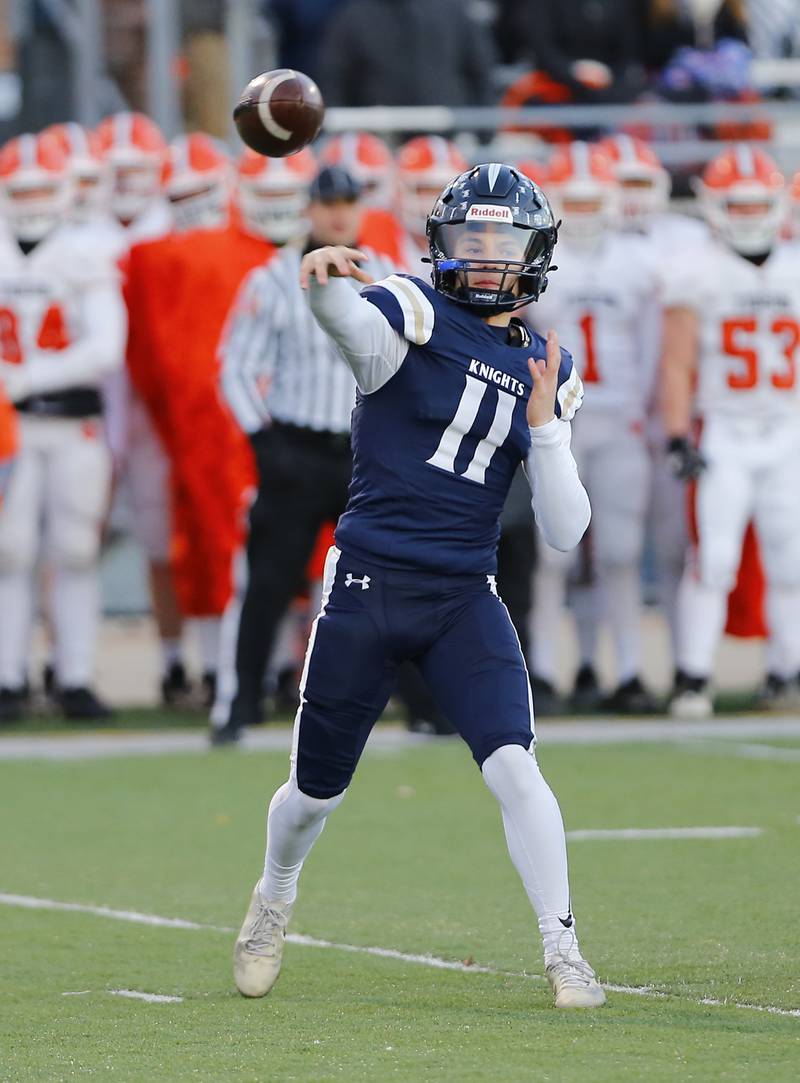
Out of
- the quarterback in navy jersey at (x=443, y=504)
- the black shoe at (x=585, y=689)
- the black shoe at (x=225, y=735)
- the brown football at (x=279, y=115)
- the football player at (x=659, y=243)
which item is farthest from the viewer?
the black shoe at (x=585, y=689)

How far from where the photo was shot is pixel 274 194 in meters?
10.4

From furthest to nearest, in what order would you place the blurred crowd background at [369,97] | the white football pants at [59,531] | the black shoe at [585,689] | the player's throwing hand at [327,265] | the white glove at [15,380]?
the black shoe at [585,689], the blurred crowd background at [369,97], the white football pants at [59,531], the white glove at [15,380], the player's throwing hand at [327,265]

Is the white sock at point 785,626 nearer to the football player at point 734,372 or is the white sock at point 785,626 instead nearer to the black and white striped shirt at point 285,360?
the football player at point 734,372

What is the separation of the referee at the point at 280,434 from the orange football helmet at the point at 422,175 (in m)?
1.71

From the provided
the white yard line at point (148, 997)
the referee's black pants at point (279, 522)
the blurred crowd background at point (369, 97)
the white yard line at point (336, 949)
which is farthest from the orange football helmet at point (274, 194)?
the white yard line at point (148, 997)

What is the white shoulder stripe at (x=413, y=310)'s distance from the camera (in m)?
4.99

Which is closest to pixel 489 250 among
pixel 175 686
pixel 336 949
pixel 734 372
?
pixel 336 949

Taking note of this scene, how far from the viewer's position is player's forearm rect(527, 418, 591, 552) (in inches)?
194

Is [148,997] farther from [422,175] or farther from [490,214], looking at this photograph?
[422,175]

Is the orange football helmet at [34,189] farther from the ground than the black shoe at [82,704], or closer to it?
farther from the ground

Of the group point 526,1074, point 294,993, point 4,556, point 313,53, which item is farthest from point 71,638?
point 526,1074

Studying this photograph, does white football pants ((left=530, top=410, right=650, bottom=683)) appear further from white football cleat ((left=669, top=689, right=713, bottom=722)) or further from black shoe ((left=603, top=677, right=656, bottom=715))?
white football cleat ((left=669, top=689, right=713, bottom=722))

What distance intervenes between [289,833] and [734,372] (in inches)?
223

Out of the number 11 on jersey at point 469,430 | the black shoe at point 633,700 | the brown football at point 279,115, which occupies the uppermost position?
the brown football at point 279,115
